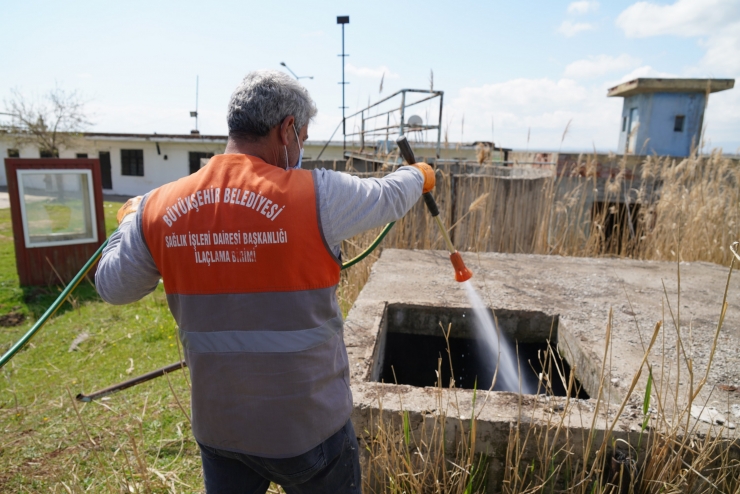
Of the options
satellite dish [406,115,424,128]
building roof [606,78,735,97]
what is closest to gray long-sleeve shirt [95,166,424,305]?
satellite dish [406,115,424,128]

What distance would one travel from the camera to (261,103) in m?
1.36

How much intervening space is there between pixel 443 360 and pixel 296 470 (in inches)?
85.7

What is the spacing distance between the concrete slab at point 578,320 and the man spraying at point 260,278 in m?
0.64

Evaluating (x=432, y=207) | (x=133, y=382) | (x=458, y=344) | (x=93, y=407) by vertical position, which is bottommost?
(x=93, y=407)

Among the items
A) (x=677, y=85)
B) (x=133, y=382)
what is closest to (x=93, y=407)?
(x=133, y=382)

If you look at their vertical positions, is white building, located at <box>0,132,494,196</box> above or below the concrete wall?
below

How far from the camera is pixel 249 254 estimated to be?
1300mm

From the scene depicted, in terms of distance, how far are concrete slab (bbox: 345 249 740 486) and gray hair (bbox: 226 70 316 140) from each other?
119cm

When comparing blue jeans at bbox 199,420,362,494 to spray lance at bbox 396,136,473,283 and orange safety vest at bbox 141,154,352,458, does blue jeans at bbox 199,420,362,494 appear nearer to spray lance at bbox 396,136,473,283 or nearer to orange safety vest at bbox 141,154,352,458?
orange safety vest at bbox 141,154,352,458

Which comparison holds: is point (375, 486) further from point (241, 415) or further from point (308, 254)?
point (308, 254)

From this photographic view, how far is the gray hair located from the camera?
4.47 feet

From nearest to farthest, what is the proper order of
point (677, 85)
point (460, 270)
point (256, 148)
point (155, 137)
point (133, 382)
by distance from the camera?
point (256, 148) < point (460, 270) < point (133, 382) < point (677, 85) < point (155, 137)

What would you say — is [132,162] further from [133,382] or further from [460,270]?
[460,270]

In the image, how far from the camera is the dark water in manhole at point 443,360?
3355 millimetres
